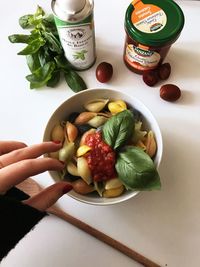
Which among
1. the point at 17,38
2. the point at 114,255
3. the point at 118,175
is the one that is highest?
the point at 17,38

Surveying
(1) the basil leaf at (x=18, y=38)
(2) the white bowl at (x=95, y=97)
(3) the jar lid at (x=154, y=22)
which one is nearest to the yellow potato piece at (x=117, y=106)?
(2) the white bowl at (x=95, y=97)

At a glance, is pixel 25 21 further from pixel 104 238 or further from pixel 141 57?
pixel 104 238

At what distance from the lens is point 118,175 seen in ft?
1.48

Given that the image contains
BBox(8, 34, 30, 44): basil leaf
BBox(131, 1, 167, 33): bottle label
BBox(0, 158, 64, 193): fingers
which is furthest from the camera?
BBox(8, 34, 30, 44): basil leaf

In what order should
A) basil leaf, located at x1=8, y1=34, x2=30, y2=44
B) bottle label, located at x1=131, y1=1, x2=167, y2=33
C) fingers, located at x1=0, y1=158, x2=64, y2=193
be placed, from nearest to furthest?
fingers, located at x1=0, y1=158, x2=64, y2=193 < bottle label, located at x1=131, y1=1, x2=167, y2=33 < basil leaf, located at x1=8, y1=34, x2=30, y2=44

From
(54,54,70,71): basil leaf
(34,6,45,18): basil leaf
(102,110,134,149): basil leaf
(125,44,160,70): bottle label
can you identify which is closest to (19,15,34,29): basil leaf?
(34,6,45,18): basil leaf

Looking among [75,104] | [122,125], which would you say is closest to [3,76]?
[75,104]

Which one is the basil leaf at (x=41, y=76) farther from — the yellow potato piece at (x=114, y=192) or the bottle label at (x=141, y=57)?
the yellow potato piece at (x=114, y=192)

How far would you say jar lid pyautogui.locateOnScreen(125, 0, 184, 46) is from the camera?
1.67 ft

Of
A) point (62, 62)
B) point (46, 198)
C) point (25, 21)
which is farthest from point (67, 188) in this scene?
point (25, 21)

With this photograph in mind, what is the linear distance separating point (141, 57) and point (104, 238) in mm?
328

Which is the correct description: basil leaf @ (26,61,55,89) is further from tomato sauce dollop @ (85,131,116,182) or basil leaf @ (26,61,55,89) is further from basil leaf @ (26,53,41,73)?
tomato sauce dollop @ (85,131,116,182)

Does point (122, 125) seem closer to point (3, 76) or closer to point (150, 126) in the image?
point (150, 126)

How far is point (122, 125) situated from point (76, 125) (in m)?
0.10
